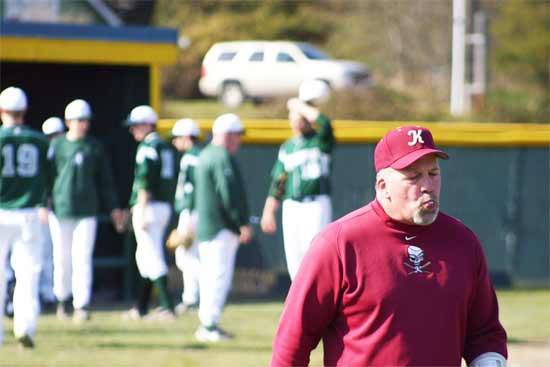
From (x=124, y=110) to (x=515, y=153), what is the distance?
4.77 meters

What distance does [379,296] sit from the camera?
4527 millimetres

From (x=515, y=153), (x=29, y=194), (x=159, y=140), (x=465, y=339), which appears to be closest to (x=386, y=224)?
(x=465, y=339)

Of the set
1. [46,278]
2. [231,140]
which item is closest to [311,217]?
[231,140]

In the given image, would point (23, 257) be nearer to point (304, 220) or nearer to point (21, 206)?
point (21, 206)

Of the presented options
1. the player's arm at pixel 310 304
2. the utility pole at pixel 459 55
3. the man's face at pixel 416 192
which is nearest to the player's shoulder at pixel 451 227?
the man's face at pixel 416 192

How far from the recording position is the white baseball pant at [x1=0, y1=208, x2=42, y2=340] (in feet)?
32.4

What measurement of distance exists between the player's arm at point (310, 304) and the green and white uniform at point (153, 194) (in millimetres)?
7257

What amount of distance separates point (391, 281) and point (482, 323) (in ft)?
1.63

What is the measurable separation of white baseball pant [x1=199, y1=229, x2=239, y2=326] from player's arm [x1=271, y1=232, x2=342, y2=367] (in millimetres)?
6109

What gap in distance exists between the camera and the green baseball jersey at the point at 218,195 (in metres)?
10.9

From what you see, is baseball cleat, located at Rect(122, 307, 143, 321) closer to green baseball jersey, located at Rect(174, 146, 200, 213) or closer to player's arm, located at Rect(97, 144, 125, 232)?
player's arm, located at Rect(97, 144, 125, 232)

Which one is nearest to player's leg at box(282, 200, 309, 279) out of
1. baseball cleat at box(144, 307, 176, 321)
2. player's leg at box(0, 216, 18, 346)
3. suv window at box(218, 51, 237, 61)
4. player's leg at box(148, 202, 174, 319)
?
player's leg at box(148, 202, 174, 319)

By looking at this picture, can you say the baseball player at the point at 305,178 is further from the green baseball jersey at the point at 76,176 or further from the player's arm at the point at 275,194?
the green baseball jersey at the point at 76,176

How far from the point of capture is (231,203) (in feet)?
35.6
